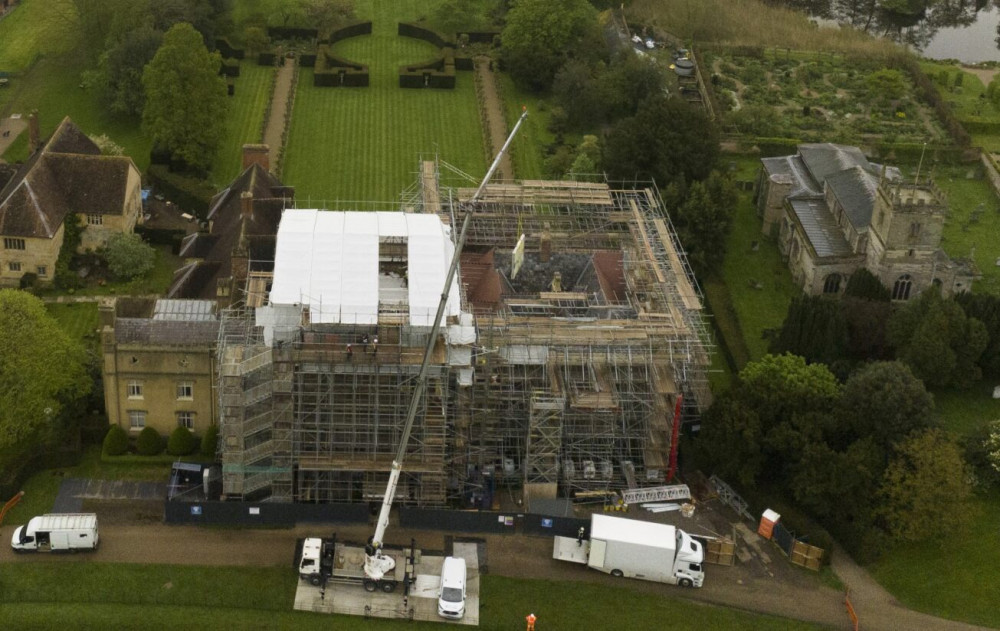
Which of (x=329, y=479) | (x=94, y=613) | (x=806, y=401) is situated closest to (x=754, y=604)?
(x=806, y=401)

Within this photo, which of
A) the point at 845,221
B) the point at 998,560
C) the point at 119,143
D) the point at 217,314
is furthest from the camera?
the point at 119,143

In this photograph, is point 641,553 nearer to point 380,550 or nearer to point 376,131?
point 380,550

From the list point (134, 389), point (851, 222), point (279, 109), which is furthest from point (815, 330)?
point (279, 109)

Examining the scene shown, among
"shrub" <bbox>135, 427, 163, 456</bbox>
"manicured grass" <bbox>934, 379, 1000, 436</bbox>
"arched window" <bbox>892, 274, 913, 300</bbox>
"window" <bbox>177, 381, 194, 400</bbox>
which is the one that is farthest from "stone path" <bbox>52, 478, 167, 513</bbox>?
"arched window" <bbox>892, 274, 913, 300</bbox>

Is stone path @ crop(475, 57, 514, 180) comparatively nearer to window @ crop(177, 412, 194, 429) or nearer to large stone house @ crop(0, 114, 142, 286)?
large stone house @ crop(0, 114, 142, 286)

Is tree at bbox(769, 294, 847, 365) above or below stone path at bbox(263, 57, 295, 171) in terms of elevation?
above

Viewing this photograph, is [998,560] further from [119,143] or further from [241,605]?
[119,143]
